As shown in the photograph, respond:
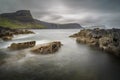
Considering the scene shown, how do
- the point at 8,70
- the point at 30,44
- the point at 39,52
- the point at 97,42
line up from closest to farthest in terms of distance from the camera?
the point at 8,70 < the point at 39,52 < the point at 30,44 < the point at 97,42

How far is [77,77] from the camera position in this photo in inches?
591

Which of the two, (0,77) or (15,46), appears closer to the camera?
(0,77)

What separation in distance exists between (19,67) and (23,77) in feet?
13.6

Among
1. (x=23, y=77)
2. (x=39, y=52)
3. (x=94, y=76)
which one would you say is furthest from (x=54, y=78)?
(x=39, y=52)

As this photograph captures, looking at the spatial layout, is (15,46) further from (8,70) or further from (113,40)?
(113,40)

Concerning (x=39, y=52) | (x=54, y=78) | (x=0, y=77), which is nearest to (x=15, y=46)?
(x=39, y=52)

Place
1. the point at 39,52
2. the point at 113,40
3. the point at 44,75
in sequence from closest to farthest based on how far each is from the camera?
the point at 44,75 < the point at 39,52 < the point at 113,40

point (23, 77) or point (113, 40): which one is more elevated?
point (113, 40)

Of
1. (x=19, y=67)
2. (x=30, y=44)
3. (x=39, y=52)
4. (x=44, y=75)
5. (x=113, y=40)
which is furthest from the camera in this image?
(x=30, y=44)

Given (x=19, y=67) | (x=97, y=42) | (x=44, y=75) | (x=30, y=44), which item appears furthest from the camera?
(x=97, y=42)

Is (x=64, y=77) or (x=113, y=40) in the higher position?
(x=113, y=40)

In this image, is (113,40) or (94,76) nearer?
(94,76)

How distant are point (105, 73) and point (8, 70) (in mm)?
14596

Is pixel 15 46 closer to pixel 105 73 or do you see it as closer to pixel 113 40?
pixel 105 73
